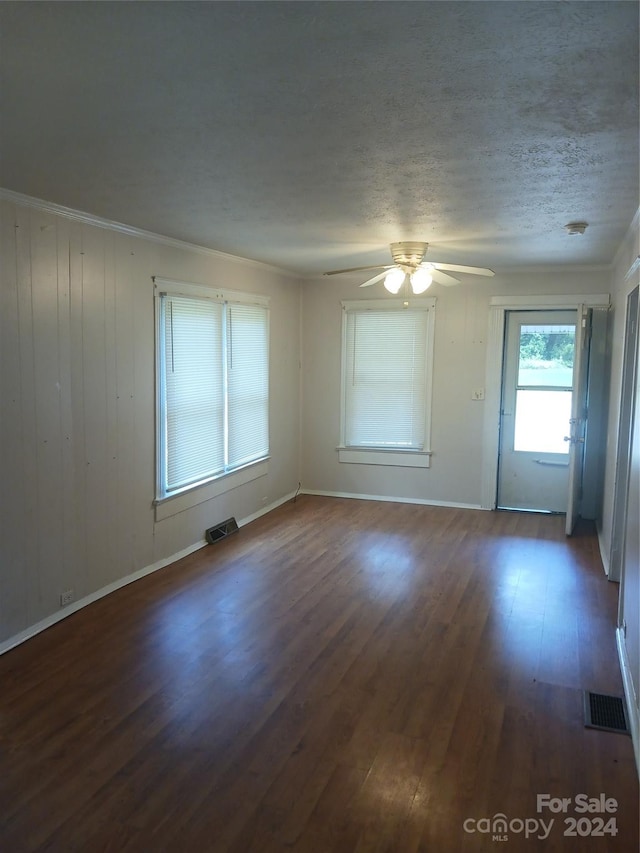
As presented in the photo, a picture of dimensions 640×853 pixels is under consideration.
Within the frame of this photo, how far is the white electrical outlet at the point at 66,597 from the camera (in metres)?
3.74

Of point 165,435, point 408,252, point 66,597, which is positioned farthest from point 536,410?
point 66,597

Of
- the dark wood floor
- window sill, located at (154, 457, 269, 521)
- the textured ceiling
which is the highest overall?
the textured ceiling

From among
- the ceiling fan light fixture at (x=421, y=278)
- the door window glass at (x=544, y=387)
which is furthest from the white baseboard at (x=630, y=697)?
the door window glass at (x=544, y=387)

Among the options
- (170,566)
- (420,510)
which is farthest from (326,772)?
(420,510)

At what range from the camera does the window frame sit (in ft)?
14.7

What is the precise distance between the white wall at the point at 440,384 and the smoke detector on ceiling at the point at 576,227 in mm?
2107

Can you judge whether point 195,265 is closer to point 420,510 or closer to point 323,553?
point 323,553

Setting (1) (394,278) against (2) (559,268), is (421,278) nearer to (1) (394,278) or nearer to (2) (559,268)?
(1) (394,278)

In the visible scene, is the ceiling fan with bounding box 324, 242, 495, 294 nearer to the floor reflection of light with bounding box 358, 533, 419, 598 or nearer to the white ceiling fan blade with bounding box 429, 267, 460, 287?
the white ceiling fan blade with bounding box 429, 267, 460, 287

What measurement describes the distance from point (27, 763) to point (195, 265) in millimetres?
3580

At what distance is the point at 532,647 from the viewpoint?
3.51 metres

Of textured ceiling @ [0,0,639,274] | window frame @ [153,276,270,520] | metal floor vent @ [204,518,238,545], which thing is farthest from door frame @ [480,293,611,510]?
metal floor vent @ [204,518,238,545]

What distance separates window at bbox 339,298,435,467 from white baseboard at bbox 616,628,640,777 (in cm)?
342

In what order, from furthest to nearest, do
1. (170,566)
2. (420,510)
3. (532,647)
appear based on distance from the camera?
(420,510), (170,566), (532,647)
